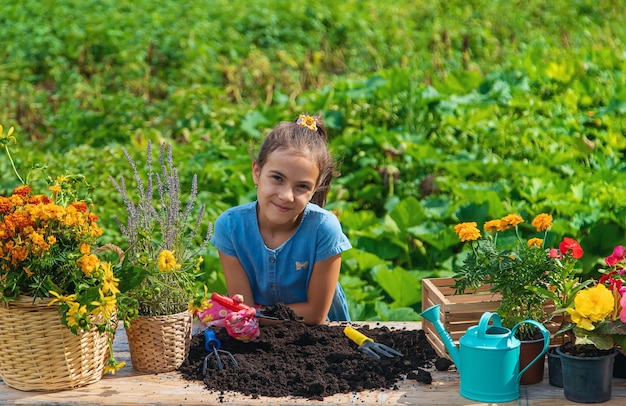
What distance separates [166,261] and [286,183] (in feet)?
2.06

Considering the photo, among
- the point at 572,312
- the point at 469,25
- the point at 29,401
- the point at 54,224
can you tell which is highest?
the point at 469,25

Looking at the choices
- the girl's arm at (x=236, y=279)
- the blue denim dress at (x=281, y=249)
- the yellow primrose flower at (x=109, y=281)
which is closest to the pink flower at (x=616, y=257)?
the blue denim dress at (x=281, y=249)

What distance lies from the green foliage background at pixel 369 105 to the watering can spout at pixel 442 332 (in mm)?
1173

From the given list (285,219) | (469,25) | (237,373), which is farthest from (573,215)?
(469,25)

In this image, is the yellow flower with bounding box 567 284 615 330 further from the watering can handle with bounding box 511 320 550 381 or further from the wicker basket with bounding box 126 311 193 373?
the wicker basket with bounding box 126 311 193 373

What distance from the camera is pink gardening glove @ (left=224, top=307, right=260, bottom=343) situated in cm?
300

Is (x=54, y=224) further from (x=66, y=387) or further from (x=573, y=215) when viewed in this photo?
(x=573, y=215)

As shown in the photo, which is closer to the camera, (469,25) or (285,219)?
(285,219)

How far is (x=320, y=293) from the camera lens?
3.32m

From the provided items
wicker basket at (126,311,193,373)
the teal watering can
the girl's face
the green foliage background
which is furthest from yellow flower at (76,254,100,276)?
the green foliage background

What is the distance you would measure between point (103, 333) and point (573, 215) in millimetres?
2736

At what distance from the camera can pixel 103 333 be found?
9.06 feet

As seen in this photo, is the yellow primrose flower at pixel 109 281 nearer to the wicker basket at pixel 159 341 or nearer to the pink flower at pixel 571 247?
the wicker basket at pixel 159 341

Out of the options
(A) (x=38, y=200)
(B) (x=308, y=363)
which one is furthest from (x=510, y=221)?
(A) (x=38, y=200)
